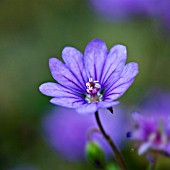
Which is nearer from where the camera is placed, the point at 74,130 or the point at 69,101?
the point at 69,101

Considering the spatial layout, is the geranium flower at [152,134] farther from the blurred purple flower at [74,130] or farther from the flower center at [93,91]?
the blurred purple flower at [74,130]

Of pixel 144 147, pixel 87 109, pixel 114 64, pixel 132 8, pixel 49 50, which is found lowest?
pixel 144 147

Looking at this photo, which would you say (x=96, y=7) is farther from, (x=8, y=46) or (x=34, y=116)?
(x=34, y=116)

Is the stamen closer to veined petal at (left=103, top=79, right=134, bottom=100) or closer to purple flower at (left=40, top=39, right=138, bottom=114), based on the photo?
purple flower at (left=40, top=39, right=138, bottom=114)

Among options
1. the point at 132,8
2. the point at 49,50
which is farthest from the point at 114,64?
the point at 49,50

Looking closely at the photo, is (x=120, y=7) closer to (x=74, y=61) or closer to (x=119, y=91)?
(x=74, y=61)

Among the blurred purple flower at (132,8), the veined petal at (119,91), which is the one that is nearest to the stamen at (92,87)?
the veined petal at (119,91)

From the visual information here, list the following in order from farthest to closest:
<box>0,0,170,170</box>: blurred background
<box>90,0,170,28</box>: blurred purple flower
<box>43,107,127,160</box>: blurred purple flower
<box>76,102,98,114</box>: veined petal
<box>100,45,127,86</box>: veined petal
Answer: <box>90,0,170,28</box>: blurred purple flower
<box>0,0,170,170</box>: blurred background
<box>43,107,127,160</box>: blurred purple flower
<box>100,45,127,86</box>: veined petal
<box>76,102,98,114</box>: veined petal

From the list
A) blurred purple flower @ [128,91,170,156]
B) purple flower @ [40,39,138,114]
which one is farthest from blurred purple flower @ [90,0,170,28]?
purple flower @ [40,39,138,114]
